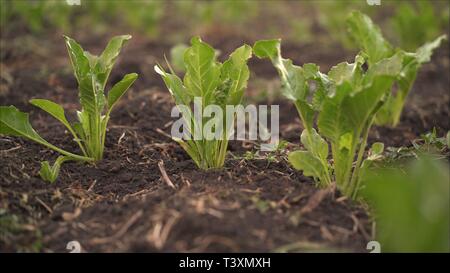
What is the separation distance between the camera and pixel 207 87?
2559 millimetres

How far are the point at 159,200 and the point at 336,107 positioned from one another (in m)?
0.78

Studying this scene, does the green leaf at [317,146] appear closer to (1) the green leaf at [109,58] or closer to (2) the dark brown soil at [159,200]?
(2) the dark brown soil at [159,200]

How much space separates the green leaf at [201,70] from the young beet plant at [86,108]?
26 centimetres

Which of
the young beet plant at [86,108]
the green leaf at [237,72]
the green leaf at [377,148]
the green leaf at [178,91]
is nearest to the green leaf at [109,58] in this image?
the young beet plant at [86,108]

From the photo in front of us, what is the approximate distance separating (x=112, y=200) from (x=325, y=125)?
3.14 feet

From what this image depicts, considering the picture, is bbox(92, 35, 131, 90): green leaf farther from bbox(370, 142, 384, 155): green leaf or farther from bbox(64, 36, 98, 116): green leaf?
bbox(370, 142, 384, 155): green leaf

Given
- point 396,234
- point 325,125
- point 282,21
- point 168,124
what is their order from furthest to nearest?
point 282,21
point 168,124
point 325,125
point 396,234

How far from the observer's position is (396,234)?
1.78m

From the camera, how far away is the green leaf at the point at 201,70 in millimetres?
2459

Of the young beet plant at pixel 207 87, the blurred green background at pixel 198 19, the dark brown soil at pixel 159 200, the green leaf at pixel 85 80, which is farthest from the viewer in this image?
the blurred green background at pixel 198 19

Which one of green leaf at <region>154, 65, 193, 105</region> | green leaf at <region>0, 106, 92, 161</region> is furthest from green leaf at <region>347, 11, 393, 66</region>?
green leaf at <region>0, 106, 92, 161</region>

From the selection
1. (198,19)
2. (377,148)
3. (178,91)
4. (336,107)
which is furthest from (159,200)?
(198,19)
